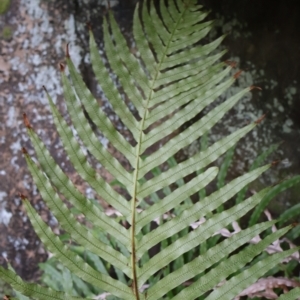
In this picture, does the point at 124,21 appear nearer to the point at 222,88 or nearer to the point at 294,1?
the point at 294,1

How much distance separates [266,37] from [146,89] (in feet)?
2.79

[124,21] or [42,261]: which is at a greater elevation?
[124,21]

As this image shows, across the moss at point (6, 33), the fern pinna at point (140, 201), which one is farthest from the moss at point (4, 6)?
the fern pinna at point (140, 201)

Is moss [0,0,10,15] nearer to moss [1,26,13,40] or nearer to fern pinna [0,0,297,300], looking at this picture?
moss [1,26,13,40]

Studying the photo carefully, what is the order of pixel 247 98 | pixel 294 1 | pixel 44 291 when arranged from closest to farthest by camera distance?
pixel 44 291 < pixel 294 1 < pixel 247 98

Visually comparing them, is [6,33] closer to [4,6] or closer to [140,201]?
[4,6]

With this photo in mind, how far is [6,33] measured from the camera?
1.67 metres

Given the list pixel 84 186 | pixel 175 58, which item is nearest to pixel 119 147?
pixel 175 58

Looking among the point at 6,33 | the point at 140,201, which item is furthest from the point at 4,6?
the point at 140,201

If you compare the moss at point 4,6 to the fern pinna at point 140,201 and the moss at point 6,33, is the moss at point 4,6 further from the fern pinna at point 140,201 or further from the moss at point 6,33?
the fern pinna at point 140,201

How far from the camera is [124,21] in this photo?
1695 mm

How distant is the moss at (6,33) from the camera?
5.46ft

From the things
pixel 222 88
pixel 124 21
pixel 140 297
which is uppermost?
pixel 124 21

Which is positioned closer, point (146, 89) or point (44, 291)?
point (44, 291)
